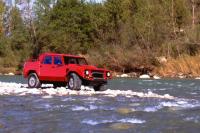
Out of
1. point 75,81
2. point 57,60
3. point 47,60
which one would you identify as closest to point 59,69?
point 57,60

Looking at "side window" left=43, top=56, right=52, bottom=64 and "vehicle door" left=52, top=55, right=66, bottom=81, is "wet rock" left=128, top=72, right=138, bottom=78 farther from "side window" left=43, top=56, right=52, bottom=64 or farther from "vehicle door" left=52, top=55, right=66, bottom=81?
"vehicle door" left=52, top=55, right=66, bottom=81

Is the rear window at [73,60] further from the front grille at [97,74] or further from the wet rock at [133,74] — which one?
the wet rock at [133,74]

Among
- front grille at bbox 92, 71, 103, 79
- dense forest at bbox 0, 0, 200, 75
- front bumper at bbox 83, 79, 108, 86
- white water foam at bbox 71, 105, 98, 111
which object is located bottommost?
white water foam at bbox 71, 105, 98, 111

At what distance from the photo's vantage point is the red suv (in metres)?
23.9

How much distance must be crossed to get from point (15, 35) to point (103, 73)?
162 feet

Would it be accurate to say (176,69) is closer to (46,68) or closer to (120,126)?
(46,68)

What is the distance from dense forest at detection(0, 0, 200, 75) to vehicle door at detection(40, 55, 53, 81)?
23286mm

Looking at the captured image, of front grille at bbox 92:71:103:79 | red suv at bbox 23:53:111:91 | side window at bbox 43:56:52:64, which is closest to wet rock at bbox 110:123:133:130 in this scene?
red suv at bbox 23:53:111:91

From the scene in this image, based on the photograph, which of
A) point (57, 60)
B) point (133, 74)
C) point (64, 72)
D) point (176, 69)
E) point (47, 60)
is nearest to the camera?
point (64, 72)

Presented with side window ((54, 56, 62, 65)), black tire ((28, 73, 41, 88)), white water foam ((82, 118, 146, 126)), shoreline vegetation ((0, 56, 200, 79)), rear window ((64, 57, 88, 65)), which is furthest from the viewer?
shoreline vegetation ((0, 56, 200, 79))

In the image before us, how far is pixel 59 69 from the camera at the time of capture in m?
24.8

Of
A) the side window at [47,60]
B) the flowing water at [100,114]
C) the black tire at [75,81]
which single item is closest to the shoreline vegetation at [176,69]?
the side window at [47,60]

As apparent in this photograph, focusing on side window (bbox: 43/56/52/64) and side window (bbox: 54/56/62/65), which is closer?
side window (bbox: 54/56/62/65)

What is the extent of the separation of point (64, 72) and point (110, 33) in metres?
39.3
